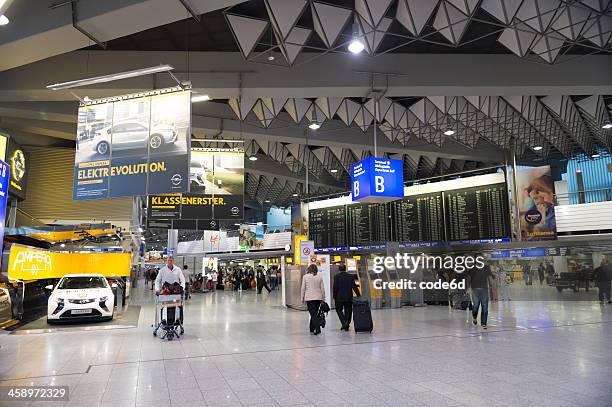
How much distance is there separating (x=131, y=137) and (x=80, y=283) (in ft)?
18.5

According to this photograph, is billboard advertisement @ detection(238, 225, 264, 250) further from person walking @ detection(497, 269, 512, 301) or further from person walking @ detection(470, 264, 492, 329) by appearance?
person walking @ detection(470, 264, 492, 329)

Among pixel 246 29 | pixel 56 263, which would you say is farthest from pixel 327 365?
pixel 56 263

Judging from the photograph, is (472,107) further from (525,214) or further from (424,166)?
(424,166)

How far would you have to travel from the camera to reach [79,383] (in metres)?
5.06

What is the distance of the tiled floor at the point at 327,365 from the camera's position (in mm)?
4430

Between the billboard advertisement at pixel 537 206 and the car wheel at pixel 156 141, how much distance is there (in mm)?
15752

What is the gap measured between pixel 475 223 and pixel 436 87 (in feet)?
33.1

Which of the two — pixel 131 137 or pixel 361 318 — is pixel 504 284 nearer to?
pixel 361 318

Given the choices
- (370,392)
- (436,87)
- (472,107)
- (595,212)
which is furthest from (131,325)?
(595,212)

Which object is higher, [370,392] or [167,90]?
[167,90]

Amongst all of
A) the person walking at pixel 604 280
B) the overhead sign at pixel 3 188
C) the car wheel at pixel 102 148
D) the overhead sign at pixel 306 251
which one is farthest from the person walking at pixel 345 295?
the person walking at pixel 604 280

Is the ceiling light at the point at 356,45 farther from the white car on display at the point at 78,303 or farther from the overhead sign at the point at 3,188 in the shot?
the white car on display at the point at 78,303

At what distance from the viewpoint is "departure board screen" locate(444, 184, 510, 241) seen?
1900 cm

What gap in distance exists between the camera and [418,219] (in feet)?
71.4
